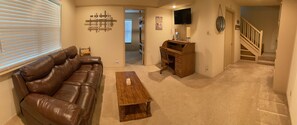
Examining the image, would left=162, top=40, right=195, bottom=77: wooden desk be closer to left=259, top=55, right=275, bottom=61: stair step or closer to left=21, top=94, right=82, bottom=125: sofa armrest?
left=259, top=55, right=275, bottom=61: stair step

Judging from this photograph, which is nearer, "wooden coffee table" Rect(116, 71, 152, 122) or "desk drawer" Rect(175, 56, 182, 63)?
"wooden coffee table" Rect(116, 71, 152, 122)

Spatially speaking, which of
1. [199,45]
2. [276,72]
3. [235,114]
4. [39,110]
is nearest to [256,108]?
[235,114]

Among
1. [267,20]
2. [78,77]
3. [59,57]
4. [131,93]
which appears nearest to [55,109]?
[131,93]

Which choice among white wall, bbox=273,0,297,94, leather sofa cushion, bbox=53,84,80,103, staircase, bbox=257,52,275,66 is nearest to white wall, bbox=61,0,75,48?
leather sofa cushion, bbox=53,84,80,103

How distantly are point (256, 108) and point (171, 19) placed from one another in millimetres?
4614

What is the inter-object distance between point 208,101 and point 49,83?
2697 millimetres

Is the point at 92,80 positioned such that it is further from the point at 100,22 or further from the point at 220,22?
the point at 220,22

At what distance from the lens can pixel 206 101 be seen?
3.40 metres

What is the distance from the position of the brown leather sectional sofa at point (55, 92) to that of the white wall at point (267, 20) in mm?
7980

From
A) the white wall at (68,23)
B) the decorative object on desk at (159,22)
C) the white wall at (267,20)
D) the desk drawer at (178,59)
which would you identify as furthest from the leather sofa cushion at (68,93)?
the white wall at (267,20)

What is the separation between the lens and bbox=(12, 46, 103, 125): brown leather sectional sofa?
1851 mm

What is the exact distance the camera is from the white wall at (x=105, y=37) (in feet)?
20.1

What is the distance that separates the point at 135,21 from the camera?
10.6 meters

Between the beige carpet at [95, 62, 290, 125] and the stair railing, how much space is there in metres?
2.32
